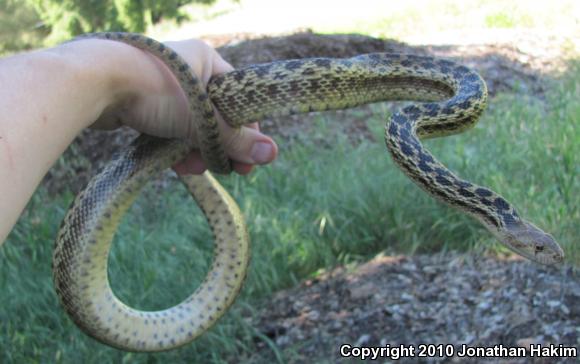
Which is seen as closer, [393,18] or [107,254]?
[107,254]

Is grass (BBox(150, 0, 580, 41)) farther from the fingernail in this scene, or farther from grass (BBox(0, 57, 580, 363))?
the fingernail

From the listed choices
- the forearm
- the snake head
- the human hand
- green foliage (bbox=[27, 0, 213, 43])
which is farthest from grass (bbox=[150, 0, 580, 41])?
the forearm

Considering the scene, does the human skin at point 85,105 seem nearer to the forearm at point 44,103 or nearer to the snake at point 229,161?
the forearm at point 44,103

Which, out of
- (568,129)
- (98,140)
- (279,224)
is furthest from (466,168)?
(98,140)

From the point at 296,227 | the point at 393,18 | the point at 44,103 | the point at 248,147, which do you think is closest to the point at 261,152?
the point at 248,147

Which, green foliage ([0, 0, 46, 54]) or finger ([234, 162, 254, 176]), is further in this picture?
green foliage ([0, 0, 46, 54])

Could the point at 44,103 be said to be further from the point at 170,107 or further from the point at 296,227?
the point at 296,227
